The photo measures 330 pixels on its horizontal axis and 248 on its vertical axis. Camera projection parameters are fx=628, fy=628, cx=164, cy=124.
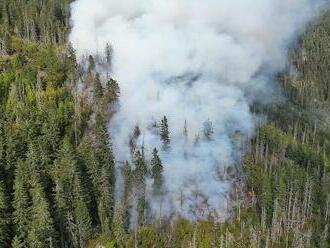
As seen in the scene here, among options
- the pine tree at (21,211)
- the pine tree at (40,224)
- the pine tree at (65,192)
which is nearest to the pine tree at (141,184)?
the pine tree at (65,192)

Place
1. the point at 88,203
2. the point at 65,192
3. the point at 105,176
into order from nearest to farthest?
1. the point at 65,192
2. the point at 88,203
3. the point at 105,176

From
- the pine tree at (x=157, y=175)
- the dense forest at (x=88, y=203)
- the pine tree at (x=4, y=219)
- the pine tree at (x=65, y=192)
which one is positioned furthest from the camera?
the pine tree at (x=157, y=175)

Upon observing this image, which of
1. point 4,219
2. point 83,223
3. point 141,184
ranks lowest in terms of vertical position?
point 83,223

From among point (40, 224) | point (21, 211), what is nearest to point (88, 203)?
point (21, 211)

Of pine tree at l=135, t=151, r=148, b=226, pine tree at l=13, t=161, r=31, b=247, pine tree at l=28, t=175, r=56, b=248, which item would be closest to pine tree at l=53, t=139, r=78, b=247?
pine tree at l=28, t=175, r=56, b=248

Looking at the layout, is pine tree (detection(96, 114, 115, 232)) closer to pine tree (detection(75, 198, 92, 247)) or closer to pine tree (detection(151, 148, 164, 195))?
pine tree (detection(75, 198, 92, 247))

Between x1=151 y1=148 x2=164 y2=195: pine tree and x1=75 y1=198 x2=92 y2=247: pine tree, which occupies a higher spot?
x1=151 y1=148 x2=164 y2=195: pine tree

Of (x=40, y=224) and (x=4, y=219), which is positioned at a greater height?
(x=4, y=219)

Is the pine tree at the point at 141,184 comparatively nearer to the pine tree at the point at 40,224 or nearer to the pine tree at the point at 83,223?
the pine tree at the point at 83,223

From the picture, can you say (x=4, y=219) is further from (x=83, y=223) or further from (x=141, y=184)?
(x=141, y=184)

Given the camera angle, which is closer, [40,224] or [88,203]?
[40,224]

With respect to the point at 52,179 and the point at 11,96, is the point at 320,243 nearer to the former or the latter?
the point at 52,179

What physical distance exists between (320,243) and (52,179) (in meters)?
78.3

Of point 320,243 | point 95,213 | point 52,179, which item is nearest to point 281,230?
point 320,243
